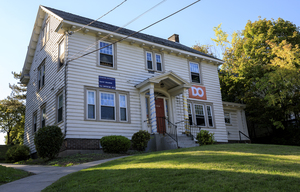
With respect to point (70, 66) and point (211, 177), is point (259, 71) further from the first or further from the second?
point (211, 177)

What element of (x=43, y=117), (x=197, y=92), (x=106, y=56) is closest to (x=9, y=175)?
(x=106, y=56)

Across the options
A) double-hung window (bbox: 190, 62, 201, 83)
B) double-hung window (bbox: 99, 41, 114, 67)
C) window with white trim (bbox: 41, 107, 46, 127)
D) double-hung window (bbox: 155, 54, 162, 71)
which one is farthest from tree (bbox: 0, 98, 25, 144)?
double-hung window (bbox: 190, 62, 201, 83)

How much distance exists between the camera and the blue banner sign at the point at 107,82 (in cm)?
1521

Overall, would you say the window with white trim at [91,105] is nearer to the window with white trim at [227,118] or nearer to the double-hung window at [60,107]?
the double-hung window at [60,107]

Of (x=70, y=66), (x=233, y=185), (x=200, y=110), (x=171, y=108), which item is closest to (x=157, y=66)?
(x=171, y=108)

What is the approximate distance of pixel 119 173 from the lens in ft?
21.6

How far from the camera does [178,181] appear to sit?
5.30m

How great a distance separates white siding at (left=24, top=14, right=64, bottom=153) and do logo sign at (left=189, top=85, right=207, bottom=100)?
8.73 m

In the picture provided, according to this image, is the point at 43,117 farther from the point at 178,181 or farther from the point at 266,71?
the point at 266,71

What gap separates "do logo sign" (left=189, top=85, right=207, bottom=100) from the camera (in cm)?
1890

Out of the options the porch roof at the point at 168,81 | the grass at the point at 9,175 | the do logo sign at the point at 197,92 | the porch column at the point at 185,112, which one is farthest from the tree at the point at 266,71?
the grass at the point at 9,175

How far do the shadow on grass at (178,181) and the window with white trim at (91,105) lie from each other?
7.94 metres

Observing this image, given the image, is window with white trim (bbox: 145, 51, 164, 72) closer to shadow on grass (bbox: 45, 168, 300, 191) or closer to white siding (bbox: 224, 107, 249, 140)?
white siding (bbox: 224, 107, 249, 140)

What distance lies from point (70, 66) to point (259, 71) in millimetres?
14941
